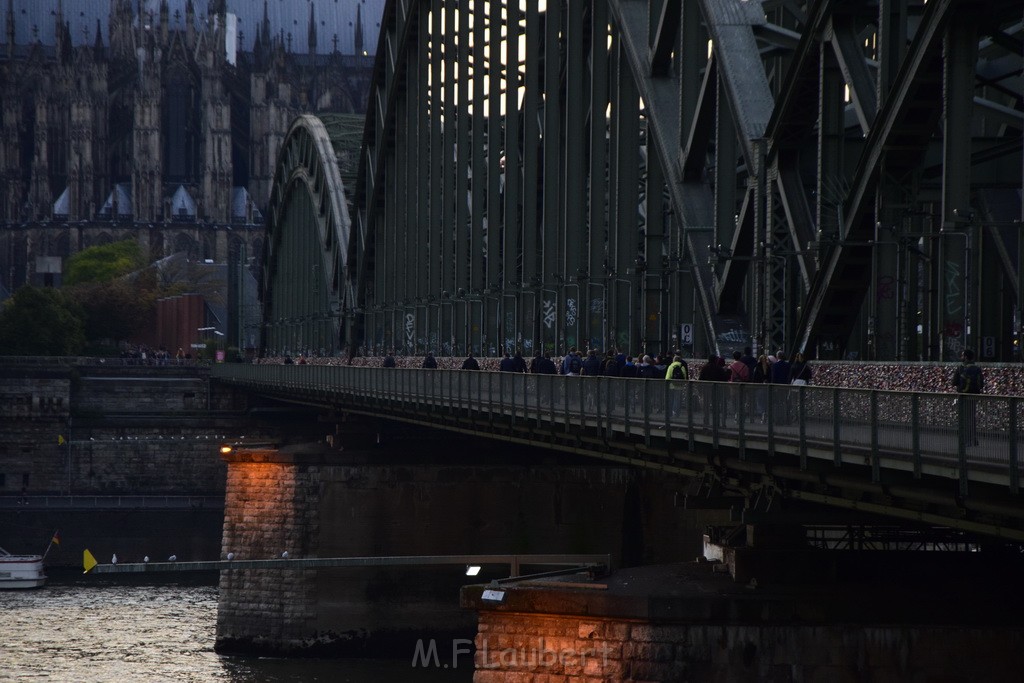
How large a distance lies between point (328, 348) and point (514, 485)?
5844 cm

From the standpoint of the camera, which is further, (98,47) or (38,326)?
(98,47)

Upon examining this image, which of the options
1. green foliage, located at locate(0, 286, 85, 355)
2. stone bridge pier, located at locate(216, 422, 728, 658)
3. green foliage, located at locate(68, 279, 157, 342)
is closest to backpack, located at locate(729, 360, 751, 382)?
stone bridge pier, located at locate(216, 422, 728, 658)

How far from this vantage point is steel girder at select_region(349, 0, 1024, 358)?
3147 cm

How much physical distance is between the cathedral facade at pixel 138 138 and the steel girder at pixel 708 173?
10246 centimetres

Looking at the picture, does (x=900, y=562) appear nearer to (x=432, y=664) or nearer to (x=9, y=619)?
(x=432, y=664)

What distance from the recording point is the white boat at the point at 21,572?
2968 inches

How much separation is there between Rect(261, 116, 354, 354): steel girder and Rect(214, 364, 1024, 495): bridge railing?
5548 cm

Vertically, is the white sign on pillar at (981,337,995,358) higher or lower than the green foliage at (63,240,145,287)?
lower

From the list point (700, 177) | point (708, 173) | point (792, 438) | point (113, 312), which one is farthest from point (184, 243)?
point (792, 438)

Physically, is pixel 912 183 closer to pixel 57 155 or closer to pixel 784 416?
pixel 784 416

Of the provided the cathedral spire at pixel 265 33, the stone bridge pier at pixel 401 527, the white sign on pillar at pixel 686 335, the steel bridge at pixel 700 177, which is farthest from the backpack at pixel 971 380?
the cathedral spire at pixel 265 33

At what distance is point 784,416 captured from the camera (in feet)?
80.9

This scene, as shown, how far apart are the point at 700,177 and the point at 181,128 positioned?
478 feet

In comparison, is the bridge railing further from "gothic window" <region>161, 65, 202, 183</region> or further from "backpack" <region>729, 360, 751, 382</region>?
"gothic window" <region>161, 65, 202, 183</region>
